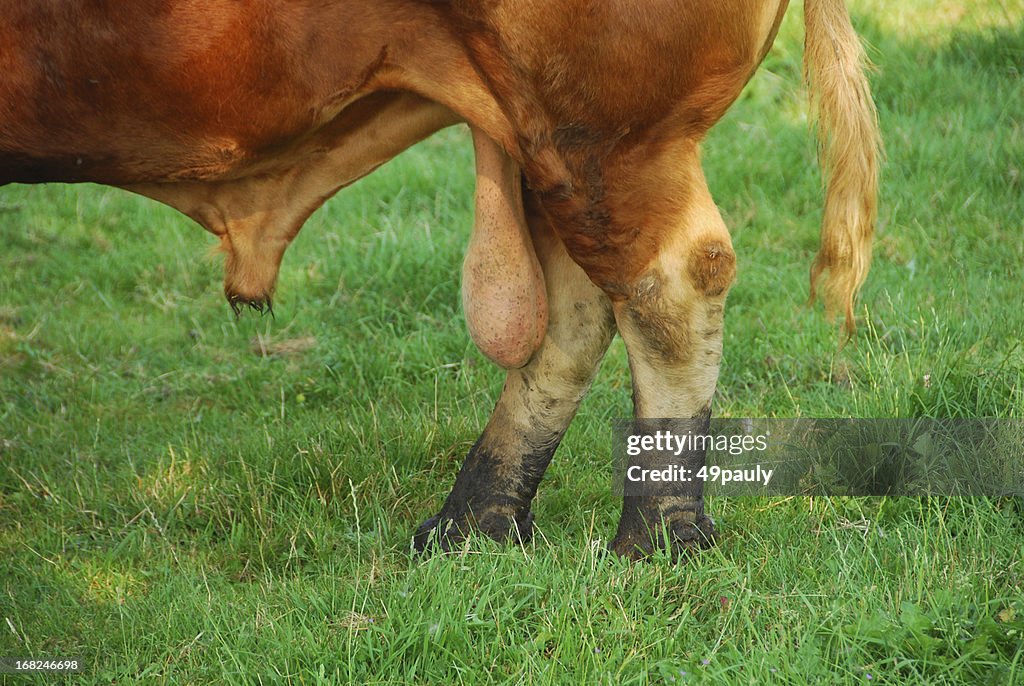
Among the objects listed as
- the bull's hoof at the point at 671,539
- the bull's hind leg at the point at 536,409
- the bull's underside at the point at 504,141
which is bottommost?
the bull's hoof at the point at 671,539

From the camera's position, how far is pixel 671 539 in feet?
10.4

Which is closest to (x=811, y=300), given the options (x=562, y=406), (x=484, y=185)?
(x=562, y=406)

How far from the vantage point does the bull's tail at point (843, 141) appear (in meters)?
3.25

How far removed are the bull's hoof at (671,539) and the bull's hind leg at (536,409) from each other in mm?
309

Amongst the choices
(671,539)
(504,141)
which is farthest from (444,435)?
(504,141)

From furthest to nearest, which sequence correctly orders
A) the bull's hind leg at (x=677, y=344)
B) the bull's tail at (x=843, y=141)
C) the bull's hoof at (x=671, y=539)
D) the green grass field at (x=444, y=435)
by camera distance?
the bull's tail at (x=843, y=141) < the bull's hoof at (x=671, y=539) < the bull's hind leg at (x=677, y=344) < the green grass field at (x=444, y=435)

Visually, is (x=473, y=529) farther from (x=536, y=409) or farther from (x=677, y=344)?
(x=677, y=344)

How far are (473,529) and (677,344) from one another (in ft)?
2.54

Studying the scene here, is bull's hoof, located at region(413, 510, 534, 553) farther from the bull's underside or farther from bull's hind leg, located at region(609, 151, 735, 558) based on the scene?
bull's hind leg, located at region(609, 151, 735, 558)

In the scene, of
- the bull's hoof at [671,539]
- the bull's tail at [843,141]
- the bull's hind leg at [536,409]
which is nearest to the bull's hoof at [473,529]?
the bull's hind leg at [536,409]

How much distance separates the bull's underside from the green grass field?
1.23 ft

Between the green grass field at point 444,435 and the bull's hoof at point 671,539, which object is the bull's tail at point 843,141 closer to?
the green grass field at point 444,435

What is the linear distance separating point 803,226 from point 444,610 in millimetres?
3186

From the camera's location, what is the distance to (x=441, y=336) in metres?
4.51
